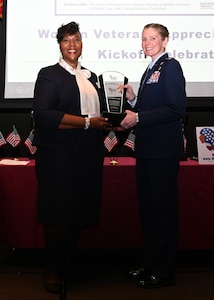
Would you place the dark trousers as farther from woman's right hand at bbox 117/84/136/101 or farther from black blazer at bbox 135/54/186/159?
woman's right hand at bbox 117/84/136/101

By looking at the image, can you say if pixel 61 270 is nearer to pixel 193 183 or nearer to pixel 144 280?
pixel 144 280

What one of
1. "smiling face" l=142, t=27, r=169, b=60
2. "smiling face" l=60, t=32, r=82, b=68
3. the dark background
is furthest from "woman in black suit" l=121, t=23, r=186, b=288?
the dark background

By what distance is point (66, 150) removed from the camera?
2.55 meters

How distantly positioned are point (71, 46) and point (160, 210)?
38.2 inches

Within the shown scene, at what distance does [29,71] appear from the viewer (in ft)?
12.3

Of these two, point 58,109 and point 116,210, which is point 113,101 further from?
point 116,210

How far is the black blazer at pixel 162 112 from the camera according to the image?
2.56m

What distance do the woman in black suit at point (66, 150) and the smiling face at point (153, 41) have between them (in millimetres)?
349

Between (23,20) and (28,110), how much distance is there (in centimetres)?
67

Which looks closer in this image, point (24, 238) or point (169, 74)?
point (169, 74)

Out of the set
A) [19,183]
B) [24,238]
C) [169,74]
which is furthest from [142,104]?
[24,238]

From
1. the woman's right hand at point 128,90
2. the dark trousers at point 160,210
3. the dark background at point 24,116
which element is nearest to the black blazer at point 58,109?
the woman's right hand at point 128,90

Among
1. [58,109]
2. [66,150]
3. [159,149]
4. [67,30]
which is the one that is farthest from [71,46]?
[159,149]

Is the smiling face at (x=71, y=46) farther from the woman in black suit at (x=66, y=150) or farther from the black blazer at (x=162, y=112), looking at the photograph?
the black blazer at (x=162, y=112)
